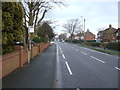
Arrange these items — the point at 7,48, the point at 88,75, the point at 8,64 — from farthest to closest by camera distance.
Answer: the point at 7,48, the point at 88,75, the point at 8,64

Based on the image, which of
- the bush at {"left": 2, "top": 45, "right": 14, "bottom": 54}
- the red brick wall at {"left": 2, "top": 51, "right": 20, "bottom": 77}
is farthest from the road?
the bush at {"left": 2, "top": 45, "right": 14, "bottom": 54}

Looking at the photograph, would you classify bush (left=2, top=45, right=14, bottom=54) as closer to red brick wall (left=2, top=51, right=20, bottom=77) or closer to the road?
red brick wall (left=2, top=51, right=20, bottom=77)

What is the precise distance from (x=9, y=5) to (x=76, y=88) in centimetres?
688

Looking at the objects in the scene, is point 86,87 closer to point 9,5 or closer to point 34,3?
point 9,5

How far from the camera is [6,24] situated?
1057 centimetres

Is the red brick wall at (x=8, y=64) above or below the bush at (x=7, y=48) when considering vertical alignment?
below

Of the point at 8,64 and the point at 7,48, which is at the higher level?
the point at 7,48

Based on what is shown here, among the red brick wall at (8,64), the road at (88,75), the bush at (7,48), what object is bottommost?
the road at (88,75)

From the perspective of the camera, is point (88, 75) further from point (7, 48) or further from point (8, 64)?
point (7, 48)

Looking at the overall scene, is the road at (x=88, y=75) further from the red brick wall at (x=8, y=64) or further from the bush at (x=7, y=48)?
the bush at (x=7, y=48)

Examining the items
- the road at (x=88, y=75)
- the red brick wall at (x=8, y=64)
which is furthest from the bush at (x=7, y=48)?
Result: the road at (x=88, y=75)

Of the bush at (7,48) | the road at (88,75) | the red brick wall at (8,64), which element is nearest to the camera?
the road at (88,75)

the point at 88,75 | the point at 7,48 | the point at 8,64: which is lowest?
the point at 88,75

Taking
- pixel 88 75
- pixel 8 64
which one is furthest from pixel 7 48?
pixel 88 75
